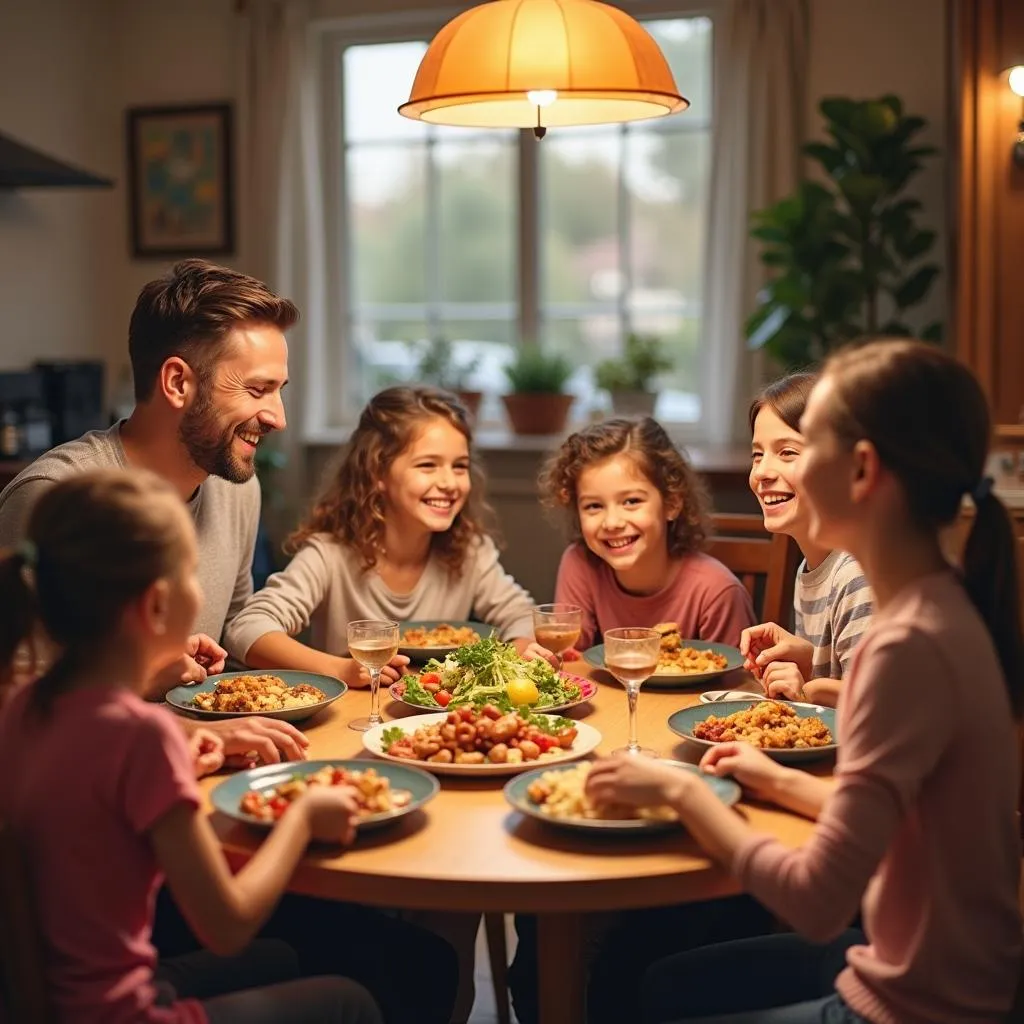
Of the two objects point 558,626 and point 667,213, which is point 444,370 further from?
point 558,626

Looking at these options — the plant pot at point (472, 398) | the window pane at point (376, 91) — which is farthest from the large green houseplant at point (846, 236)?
the window pane at point (376, 91)

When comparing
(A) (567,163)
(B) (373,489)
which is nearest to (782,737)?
(B) (373,489)

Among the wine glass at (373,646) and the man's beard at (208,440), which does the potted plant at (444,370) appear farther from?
the wine glass at (373,646)

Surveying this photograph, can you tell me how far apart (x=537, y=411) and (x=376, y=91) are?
1616mm

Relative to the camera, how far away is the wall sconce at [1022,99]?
3.59 m

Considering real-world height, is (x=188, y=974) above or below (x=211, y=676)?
below

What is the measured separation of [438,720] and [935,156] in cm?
360

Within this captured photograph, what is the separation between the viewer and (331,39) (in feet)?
18.2

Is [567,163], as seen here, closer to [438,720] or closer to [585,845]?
[438,720]

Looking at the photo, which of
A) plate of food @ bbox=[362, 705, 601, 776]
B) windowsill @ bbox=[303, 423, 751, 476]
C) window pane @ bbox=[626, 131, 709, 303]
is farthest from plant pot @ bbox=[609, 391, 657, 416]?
plate of food @ bbox=[362, 705, 601, 776]

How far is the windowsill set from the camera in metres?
4.58

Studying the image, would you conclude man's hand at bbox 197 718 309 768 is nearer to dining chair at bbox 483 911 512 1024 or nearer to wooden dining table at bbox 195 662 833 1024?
wooden dining table at bbox 195 662 833 1024

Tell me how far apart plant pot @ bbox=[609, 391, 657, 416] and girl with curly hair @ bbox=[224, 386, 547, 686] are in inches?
86.6

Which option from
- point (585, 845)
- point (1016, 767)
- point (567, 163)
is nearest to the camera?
point (1016, 767)
